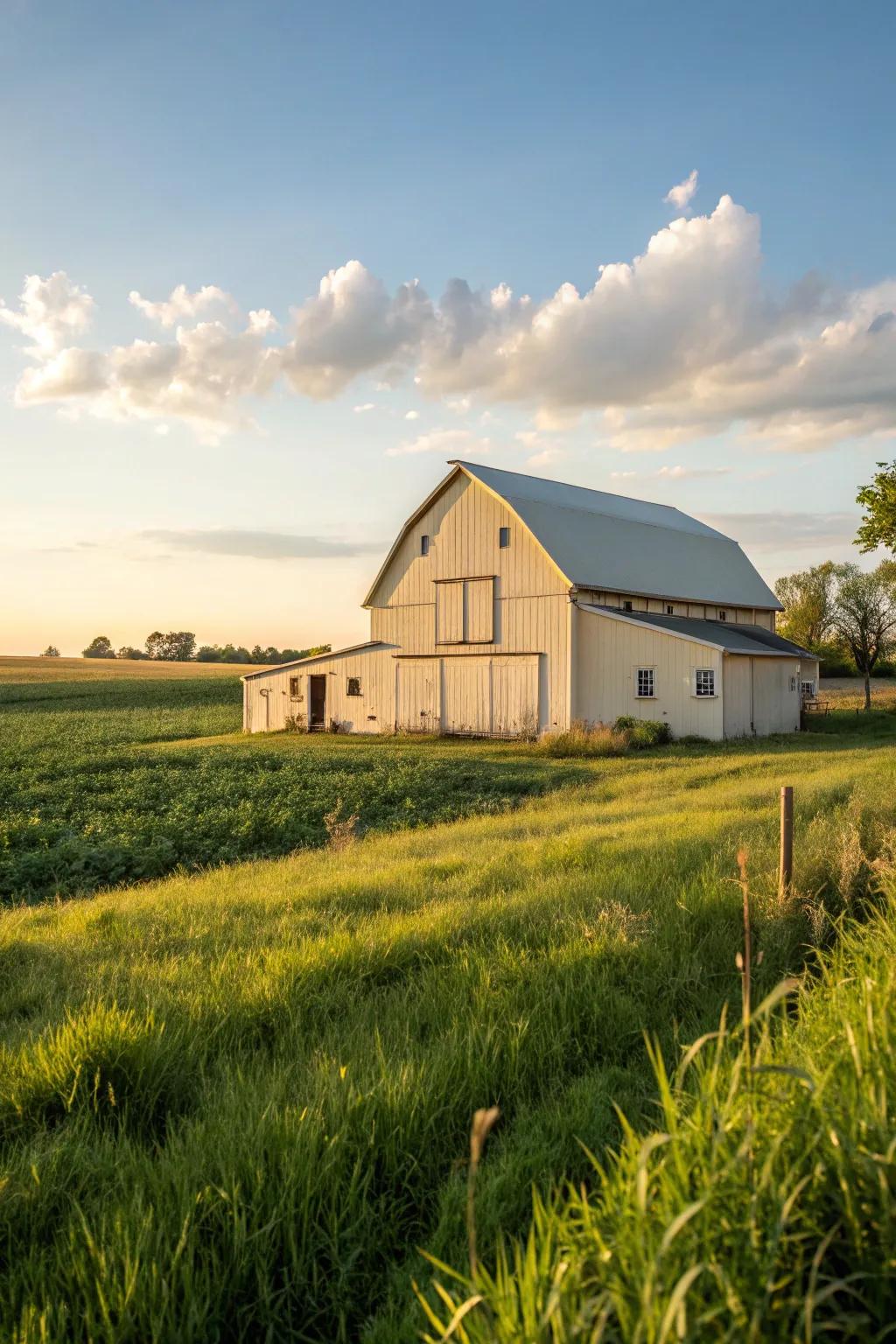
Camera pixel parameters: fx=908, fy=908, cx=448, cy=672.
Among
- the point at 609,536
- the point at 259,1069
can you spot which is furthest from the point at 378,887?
the point at 609,536

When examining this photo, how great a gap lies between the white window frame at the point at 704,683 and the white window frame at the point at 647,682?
4.29ft

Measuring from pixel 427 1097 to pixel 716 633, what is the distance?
3193 cm

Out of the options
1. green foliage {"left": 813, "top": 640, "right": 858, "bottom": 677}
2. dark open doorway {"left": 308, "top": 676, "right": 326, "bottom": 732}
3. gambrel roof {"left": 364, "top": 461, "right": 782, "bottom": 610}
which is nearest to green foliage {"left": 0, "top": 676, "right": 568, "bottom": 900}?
dark open doorway {"left": 308, "top": 676, "right": 326, "bottom": 732}

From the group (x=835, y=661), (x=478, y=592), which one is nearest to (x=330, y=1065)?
(x=478, y=592)

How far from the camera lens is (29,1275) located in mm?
3074

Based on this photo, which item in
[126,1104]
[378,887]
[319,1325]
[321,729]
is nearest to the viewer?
[319,1325]

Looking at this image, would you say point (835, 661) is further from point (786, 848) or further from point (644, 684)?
point (786, 848)

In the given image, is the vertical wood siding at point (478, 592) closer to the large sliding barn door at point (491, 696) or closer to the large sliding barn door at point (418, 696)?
the large sliding barn door at point (491, 696)

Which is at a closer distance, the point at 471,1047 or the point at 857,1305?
the point at 857,1305

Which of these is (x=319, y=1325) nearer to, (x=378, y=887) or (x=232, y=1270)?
(x=232, y=1270)

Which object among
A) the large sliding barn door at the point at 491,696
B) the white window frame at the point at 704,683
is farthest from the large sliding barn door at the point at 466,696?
the white window frame at the point at 704,683

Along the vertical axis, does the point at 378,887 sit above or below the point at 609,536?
below

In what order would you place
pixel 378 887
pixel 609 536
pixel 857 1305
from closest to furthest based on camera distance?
pixel 857 1305, pixel 378 887, pixel 609 536

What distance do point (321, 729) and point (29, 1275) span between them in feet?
116
